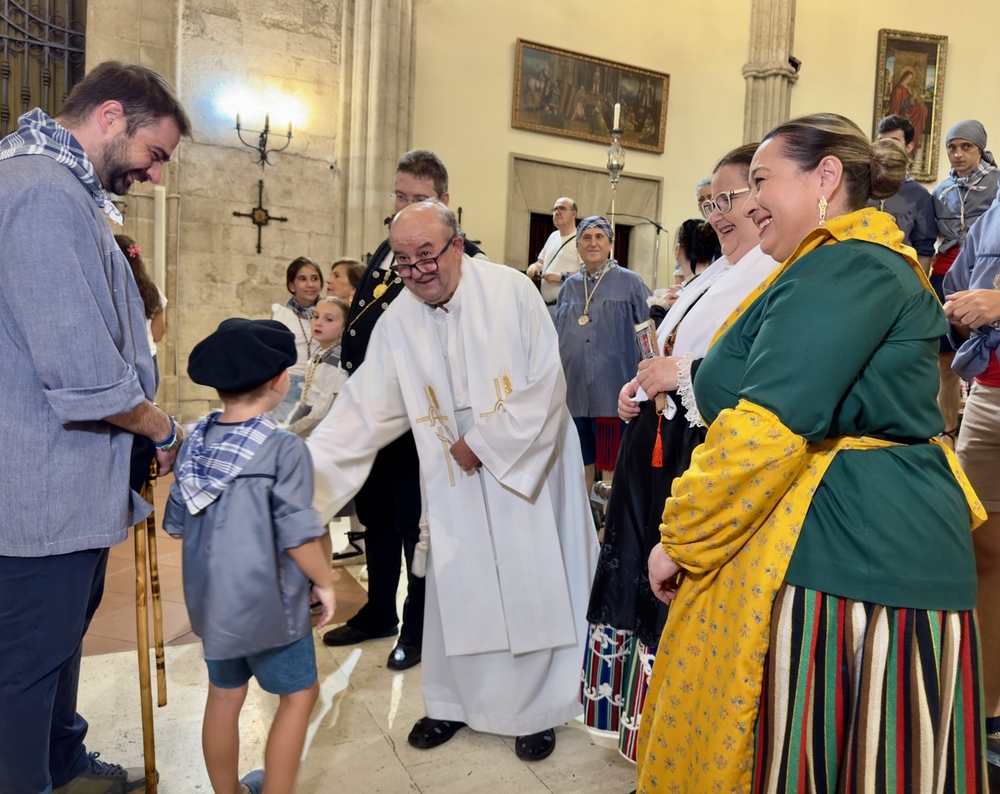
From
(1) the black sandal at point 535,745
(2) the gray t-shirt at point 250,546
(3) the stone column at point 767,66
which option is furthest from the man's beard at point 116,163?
(3) the stone column at point 767,66

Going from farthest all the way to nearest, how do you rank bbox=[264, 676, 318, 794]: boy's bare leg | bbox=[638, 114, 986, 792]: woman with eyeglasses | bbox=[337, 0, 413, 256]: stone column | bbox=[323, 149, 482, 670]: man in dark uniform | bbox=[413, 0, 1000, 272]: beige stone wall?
bbox=[413, 0, 1000, 272]: beige stone wall, bbox=[337, 0, 413, 256]: stone column, bbox=[323, 149, 482, 670]: man in dark uniform, bbox=[264, 676, 318, 794]: boy's bare leg, bbox=[638, 114, 986, 792]: woman with eyeglasses

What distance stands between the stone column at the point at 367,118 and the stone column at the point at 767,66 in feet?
17.2

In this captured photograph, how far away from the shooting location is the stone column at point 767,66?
1071 cm

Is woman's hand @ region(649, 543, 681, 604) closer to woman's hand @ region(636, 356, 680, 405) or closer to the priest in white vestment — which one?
woman's hand @ region(636, 356, 680, 405)

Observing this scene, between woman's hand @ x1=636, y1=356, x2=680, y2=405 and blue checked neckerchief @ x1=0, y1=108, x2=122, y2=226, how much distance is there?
1.39 meters

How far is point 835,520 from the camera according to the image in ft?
4.70

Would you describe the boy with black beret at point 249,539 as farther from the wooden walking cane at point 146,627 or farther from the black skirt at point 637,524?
the black skirt at point 637,524

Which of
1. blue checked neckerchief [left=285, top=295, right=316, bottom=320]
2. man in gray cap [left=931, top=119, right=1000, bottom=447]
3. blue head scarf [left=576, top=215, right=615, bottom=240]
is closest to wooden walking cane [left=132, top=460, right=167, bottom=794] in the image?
blue checked neckerchief [left=285, top=295, right=316, bottom=320]

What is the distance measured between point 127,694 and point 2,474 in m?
1.55

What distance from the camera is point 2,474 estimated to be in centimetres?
162

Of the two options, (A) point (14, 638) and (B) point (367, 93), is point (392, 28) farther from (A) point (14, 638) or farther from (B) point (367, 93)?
(A) point (14, 638)

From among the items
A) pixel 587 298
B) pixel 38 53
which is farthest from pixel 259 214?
pixel 587 298

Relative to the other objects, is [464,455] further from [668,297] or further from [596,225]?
[596,225]

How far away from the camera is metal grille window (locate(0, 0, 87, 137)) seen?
23.6 ft
